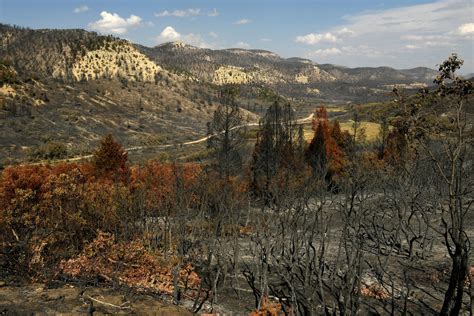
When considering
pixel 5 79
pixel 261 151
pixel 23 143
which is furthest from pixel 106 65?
pixel 261 151

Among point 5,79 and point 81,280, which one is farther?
point 5,79

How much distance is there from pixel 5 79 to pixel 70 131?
33748 mm

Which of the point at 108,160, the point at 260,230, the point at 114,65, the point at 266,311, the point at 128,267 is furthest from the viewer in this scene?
the point at 114,65

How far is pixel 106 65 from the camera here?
180375 millimetres

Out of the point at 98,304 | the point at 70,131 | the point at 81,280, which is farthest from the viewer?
the point at 70,131

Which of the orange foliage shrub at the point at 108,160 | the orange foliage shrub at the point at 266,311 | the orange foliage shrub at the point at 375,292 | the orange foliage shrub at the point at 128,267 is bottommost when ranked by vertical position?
the orange foliage shrub at the point at 375,292

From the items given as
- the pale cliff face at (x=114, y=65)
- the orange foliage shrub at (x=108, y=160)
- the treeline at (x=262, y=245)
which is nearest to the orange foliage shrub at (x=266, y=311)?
the treeline at (x=262, y=245)

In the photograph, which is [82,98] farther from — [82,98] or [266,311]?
[266,311]

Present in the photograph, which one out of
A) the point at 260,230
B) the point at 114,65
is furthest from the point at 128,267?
the point at 114,65

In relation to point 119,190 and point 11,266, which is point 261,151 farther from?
point 11,266

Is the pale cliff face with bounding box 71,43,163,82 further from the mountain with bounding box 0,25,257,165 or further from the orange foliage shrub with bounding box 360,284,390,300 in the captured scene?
the orange foliage shrub with bounding box 360,284,390,300

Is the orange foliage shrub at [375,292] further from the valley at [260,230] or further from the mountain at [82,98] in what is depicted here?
the mountain at [82,98]

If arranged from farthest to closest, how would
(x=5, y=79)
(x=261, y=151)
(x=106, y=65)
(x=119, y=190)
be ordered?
(x=106, y=65) < (x=5, y=79) < (x=261, y=151) < (x=119, y=190)

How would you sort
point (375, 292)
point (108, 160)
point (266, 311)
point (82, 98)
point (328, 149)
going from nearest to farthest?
point (266, 311), point (375, 292), point (108, 160), point (328, 149), point (82, 98)
